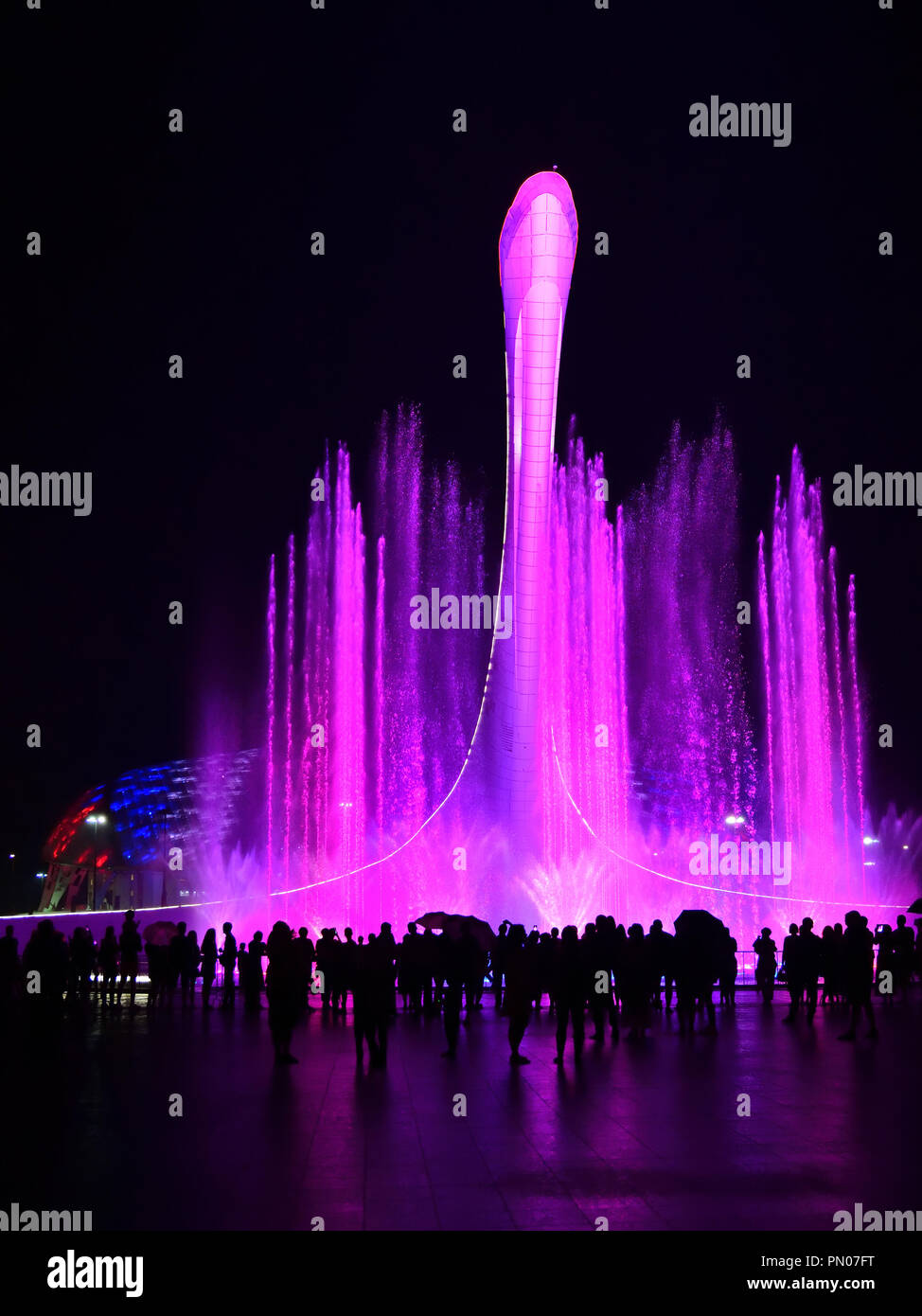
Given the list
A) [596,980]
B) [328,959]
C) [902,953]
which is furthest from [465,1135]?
[902,953]

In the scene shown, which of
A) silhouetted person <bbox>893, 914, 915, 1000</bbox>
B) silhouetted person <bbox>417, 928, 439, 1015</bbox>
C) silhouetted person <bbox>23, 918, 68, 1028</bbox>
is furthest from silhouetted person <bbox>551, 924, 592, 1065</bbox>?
silhouetted person <bbox>893, 914, 915, 1000</bbox>

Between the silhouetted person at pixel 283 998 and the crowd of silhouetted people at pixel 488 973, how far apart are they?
0.01 metres

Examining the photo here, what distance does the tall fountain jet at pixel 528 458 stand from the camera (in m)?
27.2

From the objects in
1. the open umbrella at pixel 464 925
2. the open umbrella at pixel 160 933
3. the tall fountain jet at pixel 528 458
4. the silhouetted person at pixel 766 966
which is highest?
the tall fountain jet at pixel 528 458

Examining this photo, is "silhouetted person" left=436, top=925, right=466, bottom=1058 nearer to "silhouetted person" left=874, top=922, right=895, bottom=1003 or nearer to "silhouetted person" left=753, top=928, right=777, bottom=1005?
"silhouetted person" left=753, top=928, right=777, bottom=1005

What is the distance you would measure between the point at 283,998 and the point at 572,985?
2.85 metres

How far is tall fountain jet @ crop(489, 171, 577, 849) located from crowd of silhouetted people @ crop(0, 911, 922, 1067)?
5.94m

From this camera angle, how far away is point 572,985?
45.1 feet

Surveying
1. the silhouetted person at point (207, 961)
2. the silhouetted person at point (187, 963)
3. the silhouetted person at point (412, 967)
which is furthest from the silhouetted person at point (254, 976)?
the silhouetted person at point (412, 967)

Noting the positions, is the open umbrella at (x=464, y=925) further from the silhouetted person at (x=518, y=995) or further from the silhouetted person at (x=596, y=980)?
the silhouetted person at (x=518, y=995)

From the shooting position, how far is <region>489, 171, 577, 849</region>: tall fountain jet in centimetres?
2722

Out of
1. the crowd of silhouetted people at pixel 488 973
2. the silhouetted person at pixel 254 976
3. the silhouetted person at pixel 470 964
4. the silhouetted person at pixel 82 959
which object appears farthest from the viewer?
the silhouetted person at pixel 82 959
